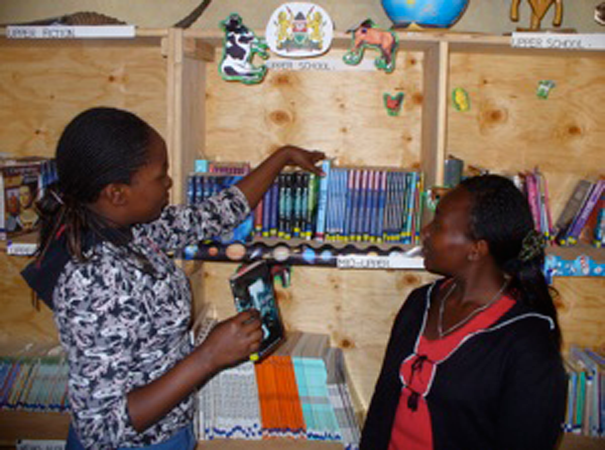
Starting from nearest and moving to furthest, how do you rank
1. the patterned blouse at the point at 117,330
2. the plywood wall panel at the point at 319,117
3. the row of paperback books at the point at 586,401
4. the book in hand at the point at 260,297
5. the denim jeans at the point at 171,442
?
the patterned blouse at the point at 117,330, the denim jeans at the point at 171,442, the book in hand at the point at 260,297, the row of paperback books at the point at 586,401, the plywood wall panel at the point at 319,117

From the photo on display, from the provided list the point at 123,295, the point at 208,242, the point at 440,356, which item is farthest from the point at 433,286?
the point at 123,295

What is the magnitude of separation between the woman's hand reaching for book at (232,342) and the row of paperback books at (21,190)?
114cm

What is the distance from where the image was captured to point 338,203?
1.93 meters

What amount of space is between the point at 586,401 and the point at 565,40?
130cm

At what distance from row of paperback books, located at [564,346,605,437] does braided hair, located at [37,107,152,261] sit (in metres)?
1.76

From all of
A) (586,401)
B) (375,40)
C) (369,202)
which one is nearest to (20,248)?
(369,202)

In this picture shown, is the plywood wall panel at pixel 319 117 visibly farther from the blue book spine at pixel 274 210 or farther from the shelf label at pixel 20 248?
the shelf label at pixel 20 248

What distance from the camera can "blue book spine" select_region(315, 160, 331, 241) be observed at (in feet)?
6.32

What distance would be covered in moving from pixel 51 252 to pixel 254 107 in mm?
1179

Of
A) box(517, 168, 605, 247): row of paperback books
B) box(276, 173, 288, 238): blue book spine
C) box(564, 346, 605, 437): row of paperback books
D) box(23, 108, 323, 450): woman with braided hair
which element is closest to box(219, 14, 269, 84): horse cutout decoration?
box(276, 173, 288, 238): blue book spine

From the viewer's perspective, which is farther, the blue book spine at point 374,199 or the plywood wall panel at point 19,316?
the plywood wall panel at point 19,316

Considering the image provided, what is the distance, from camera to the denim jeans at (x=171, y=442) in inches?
53.5

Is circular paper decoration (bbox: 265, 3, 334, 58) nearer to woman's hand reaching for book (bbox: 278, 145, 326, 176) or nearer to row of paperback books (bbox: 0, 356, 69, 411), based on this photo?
woman's hand reaching for book (bbox: 278, 145, 326, 176)

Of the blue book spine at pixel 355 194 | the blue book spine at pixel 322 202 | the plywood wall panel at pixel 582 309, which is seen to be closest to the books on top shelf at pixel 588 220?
the plywood wall panel at pixel 582 309
